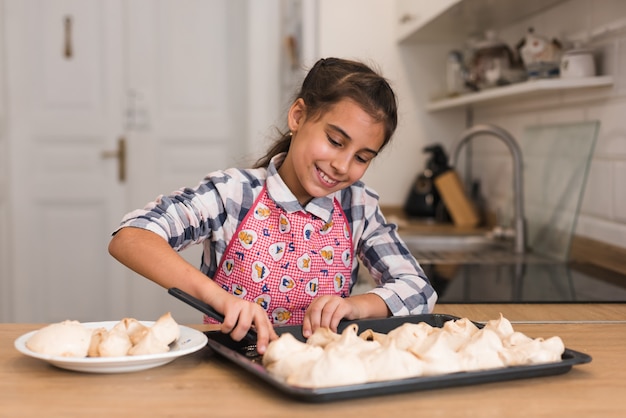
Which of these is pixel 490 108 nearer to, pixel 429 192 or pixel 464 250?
Answer: pixel 429 192

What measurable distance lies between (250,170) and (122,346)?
65cm

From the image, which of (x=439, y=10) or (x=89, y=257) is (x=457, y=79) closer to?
(x=439, y=10)

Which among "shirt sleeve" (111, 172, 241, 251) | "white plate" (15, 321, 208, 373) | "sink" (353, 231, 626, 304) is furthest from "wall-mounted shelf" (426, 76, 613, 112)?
"white plate" (15, 321, 208, 373)

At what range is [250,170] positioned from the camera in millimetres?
1472

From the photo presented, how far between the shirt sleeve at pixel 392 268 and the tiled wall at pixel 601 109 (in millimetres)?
597

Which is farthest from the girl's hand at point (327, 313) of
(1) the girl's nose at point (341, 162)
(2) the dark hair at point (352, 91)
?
(2) the dark hair at point (352, 91)

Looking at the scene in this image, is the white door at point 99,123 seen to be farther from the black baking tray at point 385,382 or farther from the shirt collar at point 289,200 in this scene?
the black baking tray at point 385,382

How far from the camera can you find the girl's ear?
4.63 feet

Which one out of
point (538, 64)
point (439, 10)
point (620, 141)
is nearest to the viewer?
point (620, 141)

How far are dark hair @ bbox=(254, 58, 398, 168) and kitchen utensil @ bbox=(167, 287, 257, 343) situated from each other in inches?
18.5

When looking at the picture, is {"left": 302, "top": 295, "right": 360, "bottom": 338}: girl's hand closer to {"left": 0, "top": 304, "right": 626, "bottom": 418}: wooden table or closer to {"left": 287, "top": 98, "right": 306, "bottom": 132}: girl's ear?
{"left": 0, "top": 304, "right": 626, "bottom": 418}: wooden table

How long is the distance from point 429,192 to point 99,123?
175 centimetres

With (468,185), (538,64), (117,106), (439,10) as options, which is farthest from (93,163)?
(538,64)

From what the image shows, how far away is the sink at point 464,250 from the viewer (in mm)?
2047
